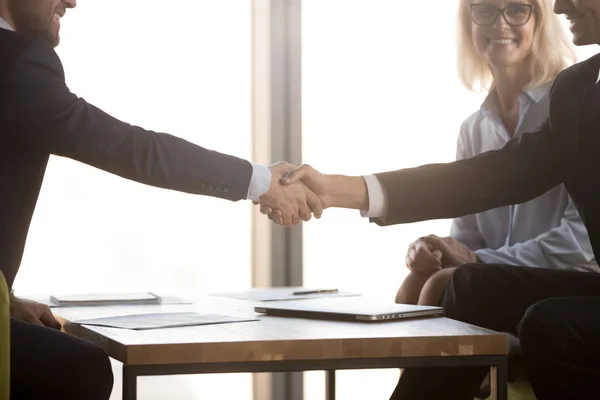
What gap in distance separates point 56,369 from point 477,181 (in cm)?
123

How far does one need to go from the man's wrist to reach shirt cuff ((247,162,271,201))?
0.20 meters

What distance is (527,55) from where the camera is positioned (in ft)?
10.1

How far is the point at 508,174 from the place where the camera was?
93.4 inches

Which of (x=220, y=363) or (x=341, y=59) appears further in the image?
(x=341, y=59)

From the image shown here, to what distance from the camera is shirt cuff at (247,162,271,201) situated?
2252 mm

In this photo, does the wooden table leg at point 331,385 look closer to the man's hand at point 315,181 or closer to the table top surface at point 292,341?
the man's hand at point 315,181

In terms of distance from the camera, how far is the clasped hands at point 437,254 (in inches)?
108

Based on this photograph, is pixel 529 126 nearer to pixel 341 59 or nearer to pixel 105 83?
pixel 341 59

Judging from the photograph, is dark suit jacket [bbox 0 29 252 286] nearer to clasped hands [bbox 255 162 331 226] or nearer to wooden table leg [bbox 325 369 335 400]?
clasped hands [bbox 255 162 331 226]

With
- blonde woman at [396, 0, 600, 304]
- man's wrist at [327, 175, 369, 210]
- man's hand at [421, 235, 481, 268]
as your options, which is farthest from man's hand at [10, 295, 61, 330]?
man's hand at [421, 235, 481, 268]

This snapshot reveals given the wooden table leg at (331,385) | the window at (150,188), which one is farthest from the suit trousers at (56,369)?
the window at (150,188)

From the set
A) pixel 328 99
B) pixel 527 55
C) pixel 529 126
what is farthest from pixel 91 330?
pixel 328 99

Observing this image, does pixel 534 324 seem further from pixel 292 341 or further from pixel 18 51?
pixel 18 51

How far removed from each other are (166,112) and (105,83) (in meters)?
0.29
